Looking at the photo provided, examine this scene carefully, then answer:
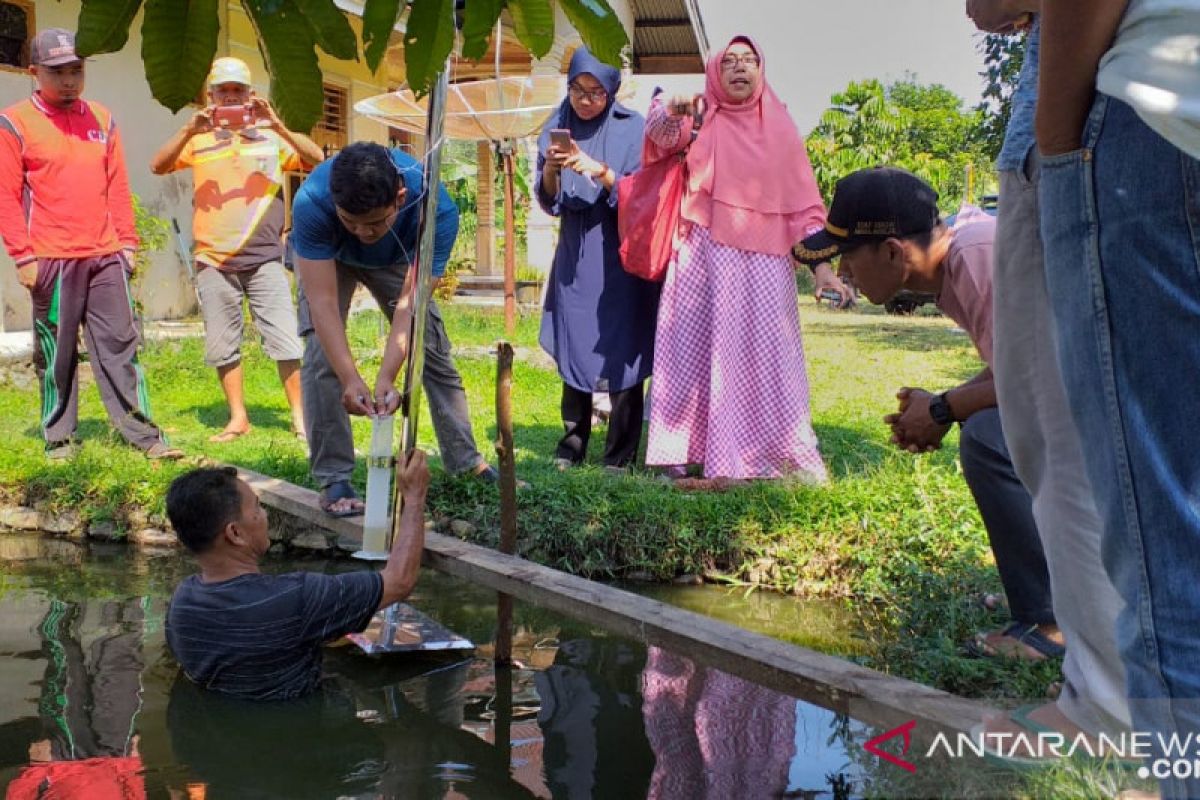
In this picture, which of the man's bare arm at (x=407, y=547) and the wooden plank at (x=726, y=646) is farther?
the man's bare arm at (x=407, y=547)

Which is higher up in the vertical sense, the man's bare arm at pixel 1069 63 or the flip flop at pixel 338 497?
the man's bare arm at pixel 1069 63

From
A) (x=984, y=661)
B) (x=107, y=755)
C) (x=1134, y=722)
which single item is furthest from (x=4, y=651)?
(x=1134, y=722)

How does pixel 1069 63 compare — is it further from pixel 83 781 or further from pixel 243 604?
pixel 83 781

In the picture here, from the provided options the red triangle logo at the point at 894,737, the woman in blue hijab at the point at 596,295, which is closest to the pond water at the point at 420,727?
the red triangle logo at the point at 894,737

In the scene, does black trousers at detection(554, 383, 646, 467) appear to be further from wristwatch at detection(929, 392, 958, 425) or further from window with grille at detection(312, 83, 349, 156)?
window with grille at detection(312, 83, 349, 156)

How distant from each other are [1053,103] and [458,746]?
7.79 feet

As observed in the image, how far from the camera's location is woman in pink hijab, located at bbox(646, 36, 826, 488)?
558 centimetres

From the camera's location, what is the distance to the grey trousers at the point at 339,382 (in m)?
4.79

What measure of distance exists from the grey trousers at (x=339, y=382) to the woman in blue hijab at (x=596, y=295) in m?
0.97

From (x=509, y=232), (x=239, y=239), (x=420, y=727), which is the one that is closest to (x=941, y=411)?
(x=420, y=727)

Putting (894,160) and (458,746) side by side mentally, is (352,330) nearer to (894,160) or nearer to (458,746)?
(458,746)

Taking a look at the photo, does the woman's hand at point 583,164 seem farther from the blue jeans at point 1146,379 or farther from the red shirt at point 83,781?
the blue jeans at point 1146,379

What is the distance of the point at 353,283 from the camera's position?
16.1ft

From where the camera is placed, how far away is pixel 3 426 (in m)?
6.98
